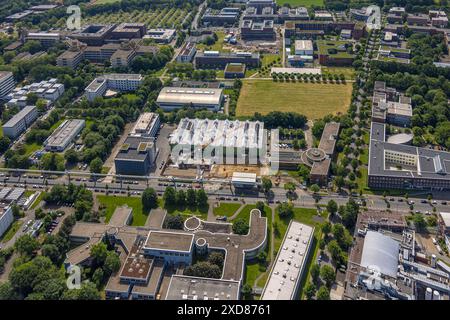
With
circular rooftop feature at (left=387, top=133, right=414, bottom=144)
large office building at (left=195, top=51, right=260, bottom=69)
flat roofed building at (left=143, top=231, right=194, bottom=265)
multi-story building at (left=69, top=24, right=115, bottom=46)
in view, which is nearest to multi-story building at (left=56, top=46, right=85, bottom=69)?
multi-story building at (left=69, top=24, right=115, bottom=46)

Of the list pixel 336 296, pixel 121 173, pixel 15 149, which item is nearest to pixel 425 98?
pixel 336 296

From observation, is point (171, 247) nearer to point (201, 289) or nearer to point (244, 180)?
point (201, 289)

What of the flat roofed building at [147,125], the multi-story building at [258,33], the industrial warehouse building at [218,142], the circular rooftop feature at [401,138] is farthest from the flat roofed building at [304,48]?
the flat roofed building at [147,125]

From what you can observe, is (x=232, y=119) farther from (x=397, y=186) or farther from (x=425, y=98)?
(x=425, y=98)

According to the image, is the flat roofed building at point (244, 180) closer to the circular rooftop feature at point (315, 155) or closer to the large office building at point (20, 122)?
the circular rooftop feature at point (315, 155)

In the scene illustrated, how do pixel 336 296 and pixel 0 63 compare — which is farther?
pixel 0 63

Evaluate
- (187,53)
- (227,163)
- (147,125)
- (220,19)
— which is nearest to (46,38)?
(187,53)
